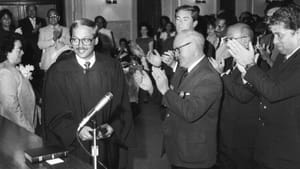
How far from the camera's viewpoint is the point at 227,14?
7180 mm

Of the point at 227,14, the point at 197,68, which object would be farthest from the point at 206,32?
the point at 197,68

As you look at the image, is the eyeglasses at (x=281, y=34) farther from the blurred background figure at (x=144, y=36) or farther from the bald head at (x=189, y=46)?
the blurred background figure at (x=144, y=36)

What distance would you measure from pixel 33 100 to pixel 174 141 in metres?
1.70

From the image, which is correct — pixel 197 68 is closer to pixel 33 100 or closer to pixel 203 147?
pixel 203 147

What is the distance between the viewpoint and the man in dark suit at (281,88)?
109 inches

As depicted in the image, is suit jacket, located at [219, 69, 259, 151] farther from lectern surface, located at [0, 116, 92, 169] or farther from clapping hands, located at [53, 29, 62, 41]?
clapping hands, located at [53, 29, 62, 41]

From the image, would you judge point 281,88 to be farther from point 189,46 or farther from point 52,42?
point 52,42

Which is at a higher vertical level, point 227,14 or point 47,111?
point 227,14

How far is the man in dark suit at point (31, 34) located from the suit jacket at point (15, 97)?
2.98 m

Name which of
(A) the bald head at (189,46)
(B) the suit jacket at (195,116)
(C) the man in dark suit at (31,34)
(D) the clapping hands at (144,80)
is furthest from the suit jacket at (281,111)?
(C) the man in dark suit at (31,34)

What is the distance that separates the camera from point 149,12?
11.3 metres

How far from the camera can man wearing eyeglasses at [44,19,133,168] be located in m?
3.21

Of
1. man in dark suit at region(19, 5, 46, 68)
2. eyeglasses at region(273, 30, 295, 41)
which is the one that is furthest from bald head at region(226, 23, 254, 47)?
man in dark suit at region(19, 5, 46, 68)

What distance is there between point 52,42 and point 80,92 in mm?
3535
